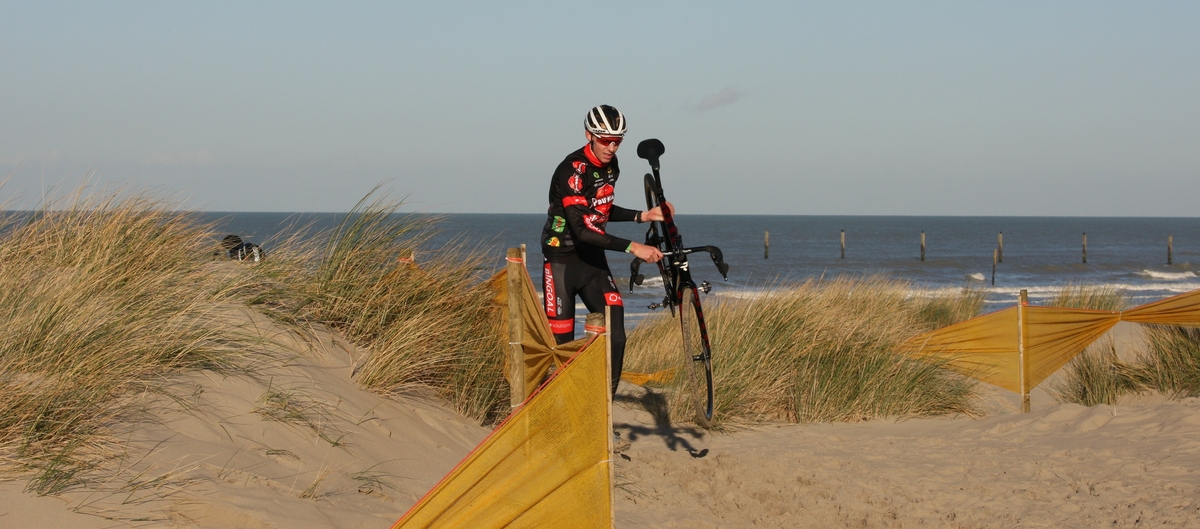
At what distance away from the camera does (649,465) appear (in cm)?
575

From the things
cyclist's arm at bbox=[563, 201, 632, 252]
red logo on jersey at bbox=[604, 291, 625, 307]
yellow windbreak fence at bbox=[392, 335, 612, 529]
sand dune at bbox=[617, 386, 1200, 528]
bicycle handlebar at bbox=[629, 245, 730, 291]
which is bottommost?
sand dune at bbox=[617, 386, 1200, 528]

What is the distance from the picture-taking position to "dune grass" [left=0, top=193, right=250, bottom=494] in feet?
11.5

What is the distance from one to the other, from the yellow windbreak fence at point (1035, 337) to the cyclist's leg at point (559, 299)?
3721 mm

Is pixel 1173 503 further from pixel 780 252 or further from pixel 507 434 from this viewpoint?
pixel 780 252

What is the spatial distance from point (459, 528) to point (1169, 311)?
258 inches

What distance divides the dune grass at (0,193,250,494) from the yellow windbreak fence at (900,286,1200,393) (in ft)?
19.0

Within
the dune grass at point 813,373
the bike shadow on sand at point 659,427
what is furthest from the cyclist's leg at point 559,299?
the dune grass at point 813,373

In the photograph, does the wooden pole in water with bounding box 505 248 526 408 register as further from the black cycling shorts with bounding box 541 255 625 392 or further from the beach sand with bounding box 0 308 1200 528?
the black cycling shorts with bounding box 541 255 625 392

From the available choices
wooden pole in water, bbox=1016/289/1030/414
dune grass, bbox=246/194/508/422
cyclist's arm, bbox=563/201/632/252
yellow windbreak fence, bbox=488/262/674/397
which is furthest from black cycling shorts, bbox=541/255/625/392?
wooden pole in water, bbox=1016/289/1030/414

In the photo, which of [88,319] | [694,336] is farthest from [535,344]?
[88,319]

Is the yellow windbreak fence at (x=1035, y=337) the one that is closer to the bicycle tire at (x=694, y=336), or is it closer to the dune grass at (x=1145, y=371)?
the dune grass at (x=1145, y=371)

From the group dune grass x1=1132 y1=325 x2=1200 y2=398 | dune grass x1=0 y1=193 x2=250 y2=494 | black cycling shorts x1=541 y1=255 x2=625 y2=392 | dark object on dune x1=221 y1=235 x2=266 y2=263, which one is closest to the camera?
dune grass x1=0 y1=193 x2=250 y2=494

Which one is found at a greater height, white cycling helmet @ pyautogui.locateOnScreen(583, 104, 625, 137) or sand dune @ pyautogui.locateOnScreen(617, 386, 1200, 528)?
white cycling helmet @ pyautogui.locateOnScreen(583, 104, 625, 137)

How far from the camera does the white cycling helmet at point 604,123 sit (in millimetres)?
5346
